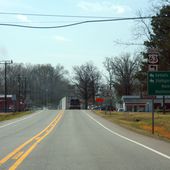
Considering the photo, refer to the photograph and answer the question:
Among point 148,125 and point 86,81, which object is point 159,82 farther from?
point 86,81

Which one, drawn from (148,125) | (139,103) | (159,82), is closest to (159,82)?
(159,82)

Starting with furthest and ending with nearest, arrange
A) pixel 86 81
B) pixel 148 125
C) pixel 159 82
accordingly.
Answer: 1. pixel 86 81
2. pixel 148 125
3. pixel 159 82

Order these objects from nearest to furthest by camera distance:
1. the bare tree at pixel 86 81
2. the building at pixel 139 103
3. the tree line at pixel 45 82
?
the building at pixel 139 103 < the bare tree at pixel 86 81 < the tree line at pixel 45 82

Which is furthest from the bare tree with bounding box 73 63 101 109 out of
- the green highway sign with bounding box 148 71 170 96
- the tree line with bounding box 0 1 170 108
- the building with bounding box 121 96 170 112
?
the green highway sign with bounding box 148 71 170 96

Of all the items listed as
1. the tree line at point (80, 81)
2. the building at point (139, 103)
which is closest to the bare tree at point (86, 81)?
the tree line at point (80, 81)

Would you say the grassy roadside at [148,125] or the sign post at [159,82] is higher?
the sign post at [159,82]

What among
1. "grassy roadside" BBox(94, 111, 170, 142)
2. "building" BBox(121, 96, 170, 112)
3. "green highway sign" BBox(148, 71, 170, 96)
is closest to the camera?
"green highway sign" BBox(148, 71, 170, 96)

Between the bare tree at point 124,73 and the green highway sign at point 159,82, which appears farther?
the bare tree at point 124,73

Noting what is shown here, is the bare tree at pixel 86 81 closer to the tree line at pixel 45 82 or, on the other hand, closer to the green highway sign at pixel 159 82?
the tree line at pixel 45 82

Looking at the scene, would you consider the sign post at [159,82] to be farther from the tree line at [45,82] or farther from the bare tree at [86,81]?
the tree line at [45,82]

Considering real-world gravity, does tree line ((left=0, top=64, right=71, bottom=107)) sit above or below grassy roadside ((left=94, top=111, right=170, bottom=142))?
above

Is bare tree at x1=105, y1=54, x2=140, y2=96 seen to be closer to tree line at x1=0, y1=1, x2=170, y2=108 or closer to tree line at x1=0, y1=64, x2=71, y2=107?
tree line at x1=0, y1=1, x2=170, y2=108

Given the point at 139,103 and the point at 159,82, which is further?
the point at 139,103

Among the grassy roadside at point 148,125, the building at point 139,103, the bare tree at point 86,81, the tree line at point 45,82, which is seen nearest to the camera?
the grassy roadside at point 148,125
